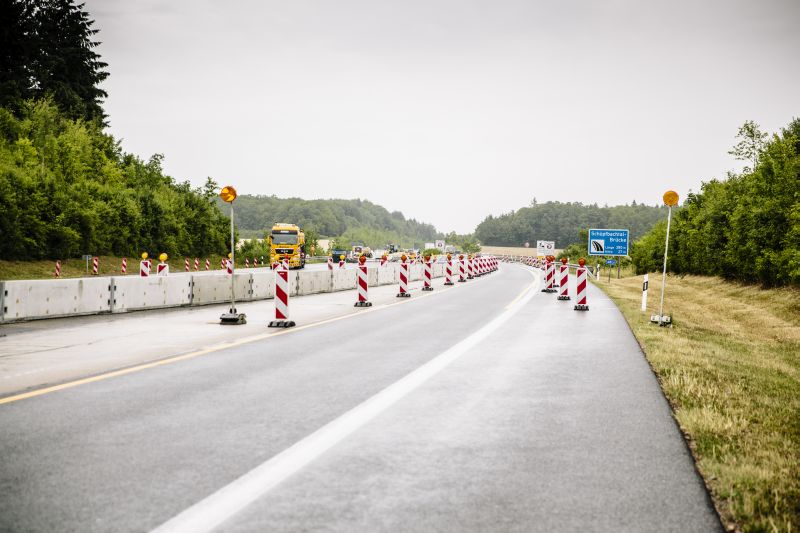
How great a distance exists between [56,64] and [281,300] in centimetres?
5422

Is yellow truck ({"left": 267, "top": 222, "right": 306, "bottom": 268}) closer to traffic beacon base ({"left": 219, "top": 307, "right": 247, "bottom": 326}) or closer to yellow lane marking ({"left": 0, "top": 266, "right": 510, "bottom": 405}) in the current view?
traffic beacon base ({"left": 219, "top": 307, "right": 247, "bottom": 326})

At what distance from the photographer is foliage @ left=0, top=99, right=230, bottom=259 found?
110ft

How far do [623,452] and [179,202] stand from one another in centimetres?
5316

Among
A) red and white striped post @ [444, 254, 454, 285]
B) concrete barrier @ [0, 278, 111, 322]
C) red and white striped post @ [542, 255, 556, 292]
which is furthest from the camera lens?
red and white striped post @ [444, 254, 454, 285]

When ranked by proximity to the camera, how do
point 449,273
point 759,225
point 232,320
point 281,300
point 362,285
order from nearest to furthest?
1. point 281,300
2. point 232,320
3. point 362,285
4. point 759,225
5. point 449,273

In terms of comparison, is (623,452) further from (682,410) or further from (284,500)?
(284,500)

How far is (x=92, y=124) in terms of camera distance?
56031 millimetres

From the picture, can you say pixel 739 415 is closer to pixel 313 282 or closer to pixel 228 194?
pixel 228 194

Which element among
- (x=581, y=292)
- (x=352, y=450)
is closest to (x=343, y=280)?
(x=581, y=292)

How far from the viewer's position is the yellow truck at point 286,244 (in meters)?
48.4

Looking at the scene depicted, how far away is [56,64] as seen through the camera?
5594 centimetres

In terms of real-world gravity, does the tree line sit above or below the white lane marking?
above

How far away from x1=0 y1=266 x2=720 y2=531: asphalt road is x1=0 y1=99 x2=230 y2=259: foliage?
3012cm

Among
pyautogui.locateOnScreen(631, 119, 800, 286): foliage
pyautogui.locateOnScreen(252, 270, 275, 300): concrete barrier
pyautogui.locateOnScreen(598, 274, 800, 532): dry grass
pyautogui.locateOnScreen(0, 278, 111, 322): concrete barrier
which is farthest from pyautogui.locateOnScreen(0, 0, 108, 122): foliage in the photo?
pyautogui.locateOnScreen(598, 274, 800, 532): dry grass
